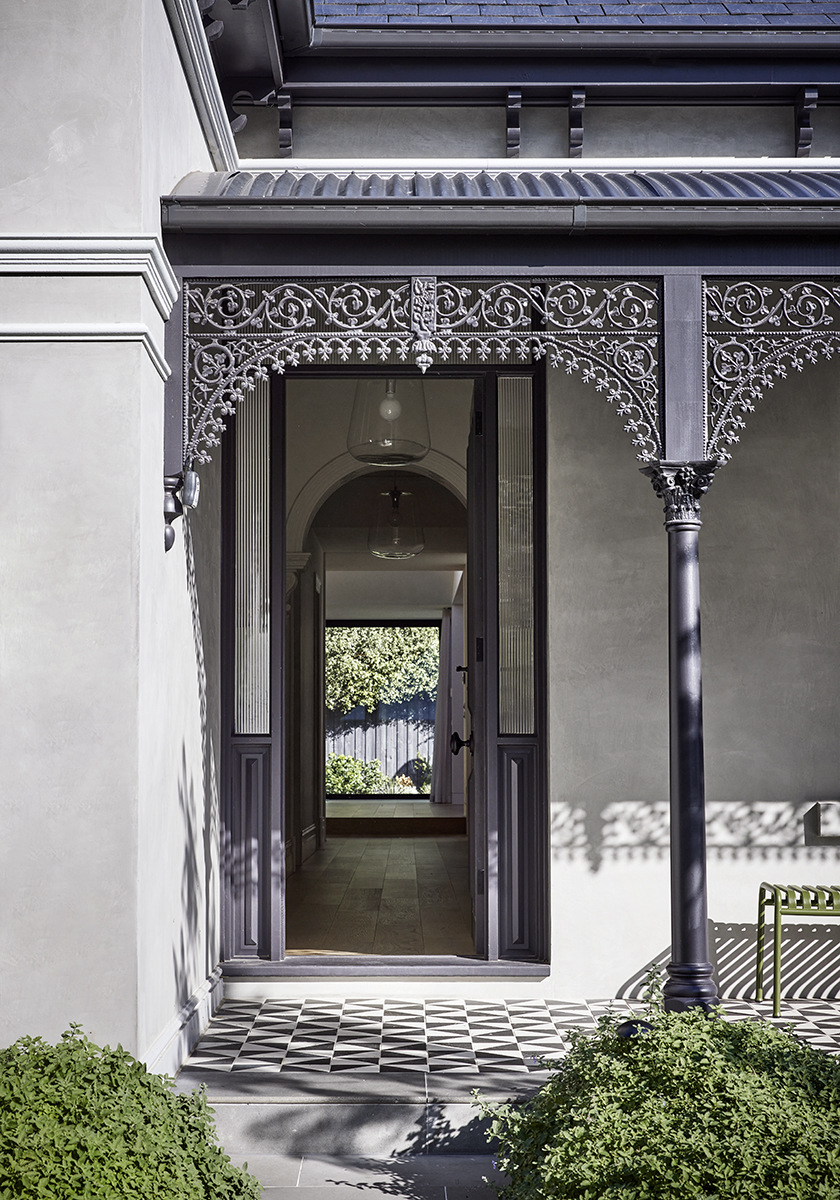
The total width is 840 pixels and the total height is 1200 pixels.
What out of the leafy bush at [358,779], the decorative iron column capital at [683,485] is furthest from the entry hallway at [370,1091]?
the leafy bush at [358,779]

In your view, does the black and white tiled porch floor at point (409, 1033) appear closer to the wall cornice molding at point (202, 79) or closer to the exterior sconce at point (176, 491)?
the exterior sconce at point (176, 491)

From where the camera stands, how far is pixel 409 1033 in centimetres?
438

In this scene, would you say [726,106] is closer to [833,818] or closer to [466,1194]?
[833,818]

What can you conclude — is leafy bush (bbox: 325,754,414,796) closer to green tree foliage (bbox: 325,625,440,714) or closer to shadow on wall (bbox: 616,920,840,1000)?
green tree foliage (bbox: 325,625,440,714)

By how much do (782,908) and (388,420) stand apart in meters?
3.31

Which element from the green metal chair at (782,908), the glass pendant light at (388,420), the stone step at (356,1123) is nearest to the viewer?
the stone step at (356,1123)

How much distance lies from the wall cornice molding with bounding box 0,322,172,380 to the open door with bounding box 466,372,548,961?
2.28 m

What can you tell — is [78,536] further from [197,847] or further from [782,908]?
[782,908]

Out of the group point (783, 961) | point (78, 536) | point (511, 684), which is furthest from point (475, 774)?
point (78, 536)

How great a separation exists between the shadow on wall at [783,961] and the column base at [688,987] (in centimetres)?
130

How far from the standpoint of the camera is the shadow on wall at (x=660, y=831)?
5043mm

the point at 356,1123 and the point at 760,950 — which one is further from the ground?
the point at 760,950

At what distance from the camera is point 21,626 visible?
3.36 meters

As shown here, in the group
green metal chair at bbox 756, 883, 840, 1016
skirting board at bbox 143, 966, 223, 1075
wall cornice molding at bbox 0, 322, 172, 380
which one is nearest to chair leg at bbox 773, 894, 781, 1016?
green metal chair at bbox 756, 883, 840, 1016
